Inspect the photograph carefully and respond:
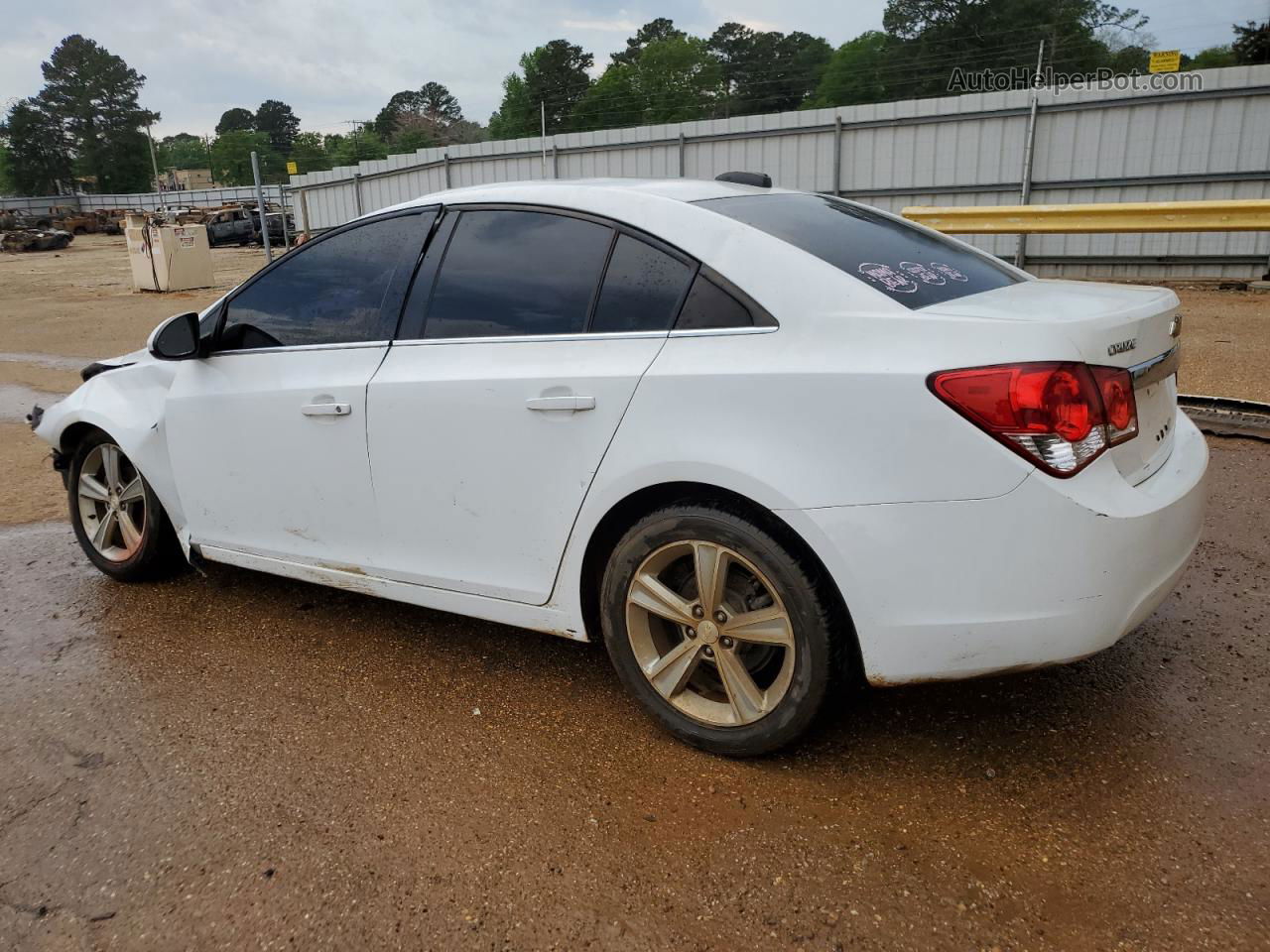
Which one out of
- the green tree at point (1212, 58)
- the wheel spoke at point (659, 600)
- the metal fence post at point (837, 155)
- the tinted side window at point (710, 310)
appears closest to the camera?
the tinted side window at point (710, 310)

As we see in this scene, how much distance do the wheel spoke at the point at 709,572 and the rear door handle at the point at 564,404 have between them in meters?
0.51

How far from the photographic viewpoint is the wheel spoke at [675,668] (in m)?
2.77

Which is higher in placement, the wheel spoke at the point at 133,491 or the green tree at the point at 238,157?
the green tree at the point at 238,157

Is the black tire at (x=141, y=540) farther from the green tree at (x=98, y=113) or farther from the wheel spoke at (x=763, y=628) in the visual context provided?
the green tree at (x=98, y=113)

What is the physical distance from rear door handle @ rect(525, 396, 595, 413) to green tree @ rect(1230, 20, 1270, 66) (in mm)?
48116

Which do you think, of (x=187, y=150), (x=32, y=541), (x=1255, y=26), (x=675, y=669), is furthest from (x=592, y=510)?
(x=187, y=150)

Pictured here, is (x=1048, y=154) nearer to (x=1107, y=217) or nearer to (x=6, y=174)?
(x=1107, y=217)

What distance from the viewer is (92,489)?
4.39m

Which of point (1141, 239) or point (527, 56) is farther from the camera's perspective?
point (527, 56)

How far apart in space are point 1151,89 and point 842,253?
1348 centimetres

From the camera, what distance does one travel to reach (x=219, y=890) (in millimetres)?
2340

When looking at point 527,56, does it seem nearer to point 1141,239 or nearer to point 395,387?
point 1141,239

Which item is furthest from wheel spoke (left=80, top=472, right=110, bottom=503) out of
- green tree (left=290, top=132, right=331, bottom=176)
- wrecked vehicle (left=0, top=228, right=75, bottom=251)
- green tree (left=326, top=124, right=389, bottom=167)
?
green tree (left=290, top=132, right=331, bottom=176)

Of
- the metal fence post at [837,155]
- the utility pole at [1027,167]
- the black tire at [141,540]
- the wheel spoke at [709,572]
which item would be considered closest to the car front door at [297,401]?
the black tire at [141,540]
